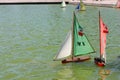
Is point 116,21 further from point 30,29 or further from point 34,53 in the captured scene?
point 34,53

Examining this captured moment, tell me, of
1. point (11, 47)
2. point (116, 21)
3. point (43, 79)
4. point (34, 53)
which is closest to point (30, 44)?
point (11, 47)

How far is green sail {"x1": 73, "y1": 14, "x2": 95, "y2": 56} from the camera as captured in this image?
28.4 meters

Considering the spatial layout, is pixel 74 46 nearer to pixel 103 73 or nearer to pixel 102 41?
pixel 102 41

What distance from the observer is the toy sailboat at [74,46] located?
2825 centimetres

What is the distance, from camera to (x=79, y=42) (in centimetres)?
2862

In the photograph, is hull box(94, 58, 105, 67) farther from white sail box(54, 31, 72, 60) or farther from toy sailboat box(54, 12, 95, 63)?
white sail box(54, 31, 72, 60)

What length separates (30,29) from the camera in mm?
51969

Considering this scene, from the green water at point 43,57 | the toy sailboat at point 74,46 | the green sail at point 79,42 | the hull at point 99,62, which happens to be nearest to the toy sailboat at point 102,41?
the hull at point 99,62

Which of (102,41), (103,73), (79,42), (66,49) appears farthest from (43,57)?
(103,73)

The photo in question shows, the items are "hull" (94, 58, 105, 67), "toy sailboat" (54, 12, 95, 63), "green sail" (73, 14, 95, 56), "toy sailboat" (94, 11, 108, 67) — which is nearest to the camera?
"toy sailboat" (94, 11, 108, 67)

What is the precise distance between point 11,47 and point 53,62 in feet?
29.0

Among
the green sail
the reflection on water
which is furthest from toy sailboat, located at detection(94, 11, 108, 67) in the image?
the green sail

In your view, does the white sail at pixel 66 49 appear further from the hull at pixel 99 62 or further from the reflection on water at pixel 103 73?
the reflection on water at pixel 103 73

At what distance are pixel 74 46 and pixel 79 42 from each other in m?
0.51
